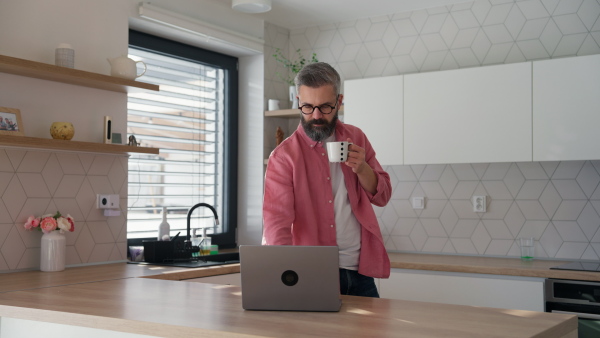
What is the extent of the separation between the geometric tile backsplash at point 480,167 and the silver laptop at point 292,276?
8.51 feet

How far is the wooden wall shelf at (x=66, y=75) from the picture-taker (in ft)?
10.1

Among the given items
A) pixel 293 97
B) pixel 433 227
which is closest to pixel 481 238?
Answer: pixel 433 227

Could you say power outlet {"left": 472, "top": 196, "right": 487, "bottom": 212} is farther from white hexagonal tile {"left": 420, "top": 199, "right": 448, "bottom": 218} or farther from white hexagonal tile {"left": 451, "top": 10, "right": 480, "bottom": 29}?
white hexagonal tile {"left": 451, "top": 10, "right": 480, "bottom": 29}

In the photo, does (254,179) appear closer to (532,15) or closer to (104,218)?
(104,218)

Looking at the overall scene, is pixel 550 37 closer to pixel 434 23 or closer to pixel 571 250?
pixel 434 23

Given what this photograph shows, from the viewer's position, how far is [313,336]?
1585 mm

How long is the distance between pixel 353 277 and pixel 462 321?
67 cm

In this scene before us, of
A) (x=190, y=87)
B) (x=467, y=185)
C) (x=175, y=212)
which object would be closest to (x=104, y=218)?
(x=175, y=212)

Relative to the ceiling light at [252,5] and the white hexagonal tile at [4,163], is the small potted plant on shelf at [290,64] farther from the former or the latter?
the white hexagonal tile at [4,163]

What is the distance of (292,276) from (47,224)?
1849mm

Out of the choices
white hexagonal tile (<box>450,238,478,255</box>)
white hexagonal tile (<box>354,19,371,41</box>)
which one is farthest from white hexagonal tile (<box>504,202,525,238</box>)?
white hexagonal tile (<box>354,19,371,41</box>)

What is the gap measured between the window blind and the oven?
234 centimetres

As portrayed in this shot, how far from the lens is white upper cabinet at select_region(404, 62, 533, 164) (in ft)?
12.5

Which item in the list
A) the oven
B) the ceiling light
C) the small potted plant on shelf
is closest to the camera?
the oven
